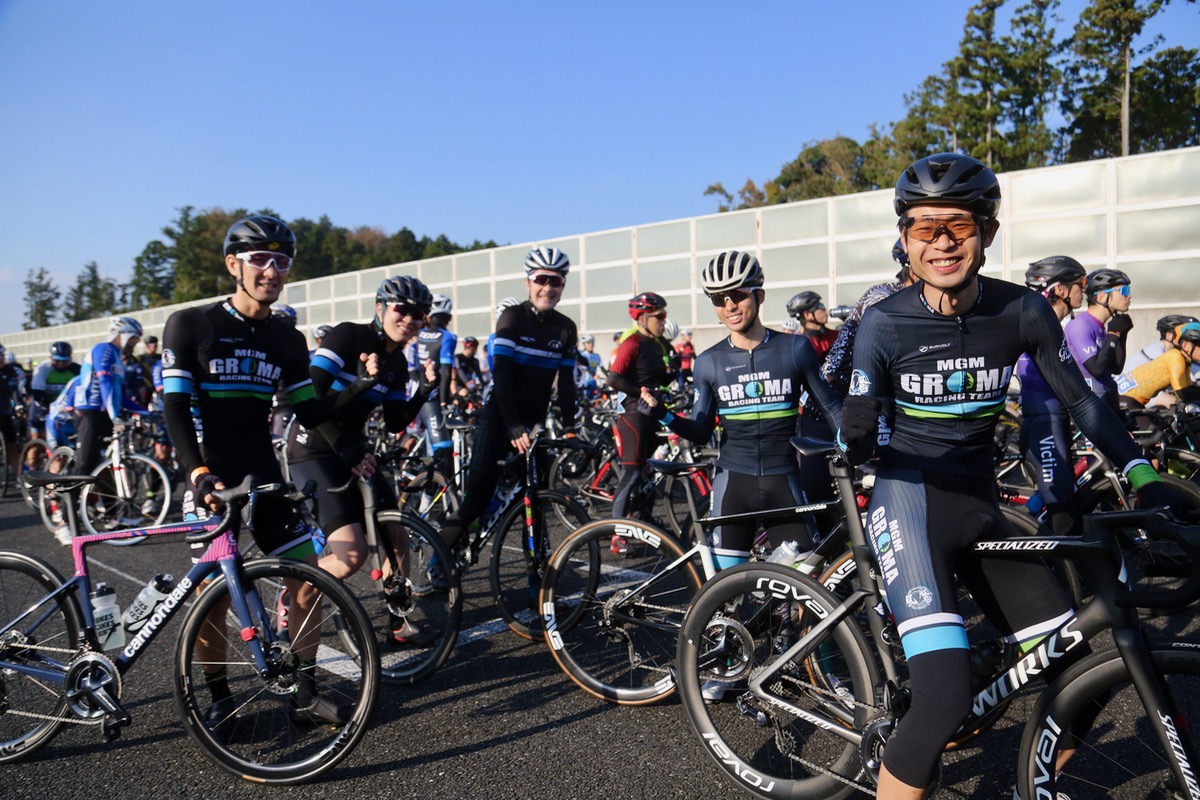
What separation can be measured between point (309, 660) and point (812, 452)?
2.35 meters

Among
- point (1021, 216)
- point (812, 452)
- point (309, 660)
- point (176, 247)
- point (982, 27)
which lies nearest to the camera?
point (812, 452)

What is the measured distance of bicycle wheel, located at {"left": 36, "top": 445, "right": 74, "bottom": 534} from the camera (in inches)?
358

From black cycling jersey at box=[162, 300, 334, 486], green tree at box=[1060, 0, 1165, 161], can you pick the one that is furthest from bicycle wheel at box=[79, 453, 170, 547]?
green tree at box=[1060, 0, 1165, 161]

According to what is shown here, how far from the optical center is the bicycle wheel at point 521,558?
16.2 feet

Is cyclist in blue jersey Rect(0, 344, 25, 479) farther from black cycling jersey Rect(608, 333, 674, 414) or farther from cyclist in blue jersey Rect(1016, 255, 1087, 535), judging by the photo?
cyclist in blue jersey Rect(1016, 255, 1087, 535)

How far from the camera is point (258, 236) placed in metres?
3.81

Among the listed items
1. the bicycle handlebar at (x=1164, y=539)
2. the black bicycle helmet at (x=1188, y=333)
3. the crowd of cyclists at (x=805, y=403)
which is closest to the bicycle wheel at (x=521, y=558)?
the crowd of cyclists at (x=805, y=403)

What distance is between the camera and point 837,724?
286 centimetres

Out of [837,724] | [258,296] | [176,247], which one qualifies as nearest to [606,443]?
[258,296]

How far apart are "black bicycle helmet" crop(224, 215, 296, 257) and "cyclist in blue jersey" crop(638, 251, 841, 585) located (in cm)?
196

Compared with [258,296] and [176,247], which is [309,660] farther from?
[176,247]

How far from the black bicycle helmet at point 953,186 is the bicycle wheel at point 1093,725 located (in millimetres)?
1360

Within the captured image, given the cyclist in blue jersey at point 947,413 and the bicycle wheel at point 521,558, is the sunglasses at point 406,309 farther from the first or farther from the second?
the cyclist in blue jersey at point 947,413

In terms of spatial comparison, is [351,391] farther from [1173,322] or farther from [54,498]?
[1173,322]
